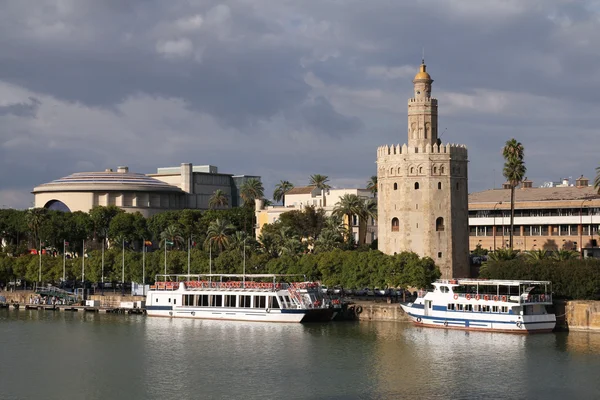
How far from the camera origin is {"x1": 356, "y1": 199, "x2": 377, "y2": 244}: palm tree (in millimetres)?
117188

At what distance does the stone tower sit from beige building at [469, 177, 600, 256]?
1707 cm

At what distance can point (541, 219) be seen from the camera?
388 feet

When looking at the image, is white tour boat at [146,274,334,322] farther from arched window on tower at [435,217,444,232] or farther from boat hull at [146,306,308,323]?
arched window on tower at [435,217,444,232]

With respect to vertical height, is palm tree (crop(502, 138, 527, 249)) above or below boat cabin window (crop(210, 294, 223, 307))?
above

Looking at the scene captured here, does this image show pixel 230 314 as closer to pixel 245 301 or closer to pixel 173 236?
pixel 245 301

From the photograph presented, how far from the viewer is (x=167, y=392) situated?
56531 millimetres

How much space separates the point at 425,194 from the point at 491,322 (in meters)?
24.1

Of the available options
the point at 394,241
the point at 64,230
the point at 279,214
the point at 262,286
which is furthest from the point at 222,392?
the point at 64,230

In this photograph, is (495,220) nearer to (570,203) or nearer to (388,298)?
(570,203)

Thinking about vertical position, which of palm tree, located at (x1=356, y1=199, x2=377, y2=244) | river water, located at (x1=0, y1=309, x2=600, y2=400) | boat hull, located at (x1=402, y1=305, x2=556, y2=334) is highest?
palm tree, located at (x1=356, y1=199, x2=377, y2=244)

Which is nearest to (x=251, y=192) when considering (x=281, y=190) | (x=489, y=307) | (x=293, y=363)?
(x=281, y=190)

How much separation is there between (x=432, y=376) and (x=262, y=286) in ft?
99.3

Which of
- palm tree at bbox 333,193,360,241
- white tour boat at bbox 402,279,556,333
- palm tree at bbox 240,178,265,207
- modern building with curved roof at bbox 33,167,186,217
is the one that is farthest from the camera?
modern building with curved roof at bbox 33,167,186,217

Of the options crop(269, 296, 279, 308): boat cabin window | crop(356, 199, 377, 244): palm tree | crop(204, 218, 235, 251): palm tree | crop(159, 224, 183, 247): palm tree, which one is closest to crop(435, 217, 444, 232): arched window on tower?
crop(356, 199, 377, 244): palm tree
